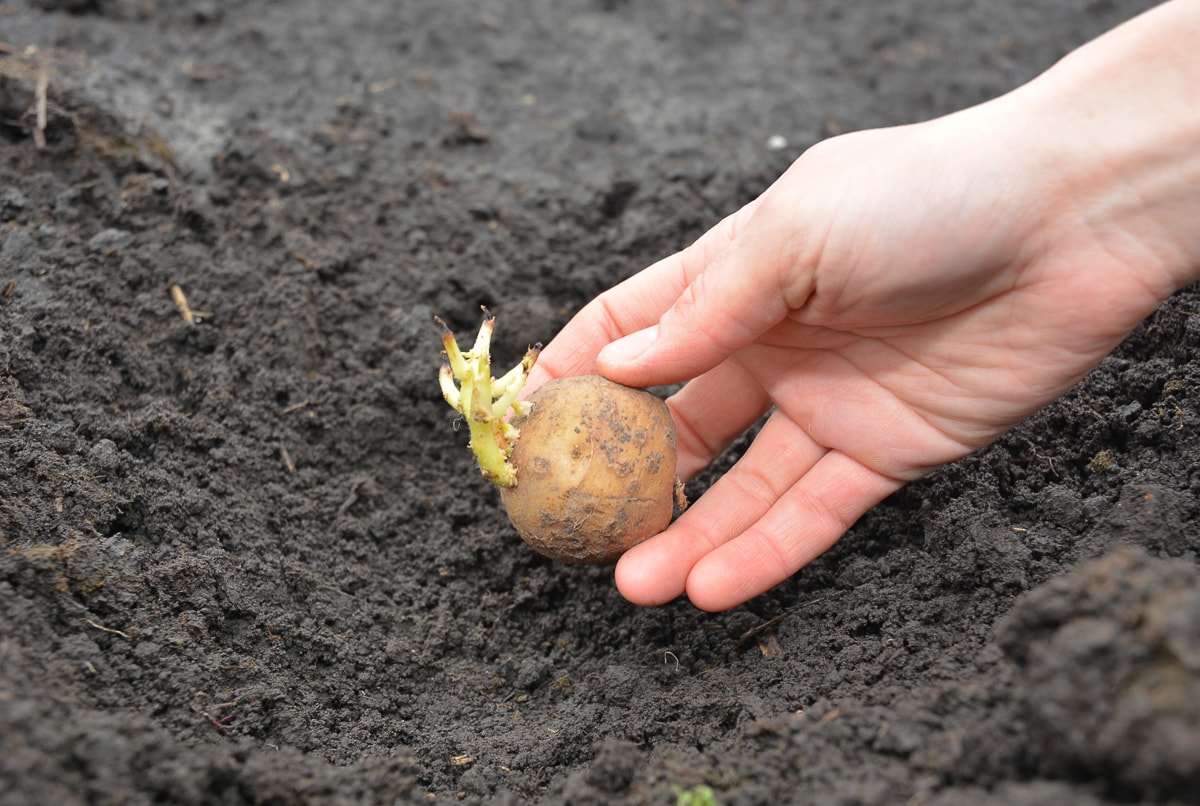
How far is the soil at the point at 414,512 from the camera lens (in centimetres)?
213

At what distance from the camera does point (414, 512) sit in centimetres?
360

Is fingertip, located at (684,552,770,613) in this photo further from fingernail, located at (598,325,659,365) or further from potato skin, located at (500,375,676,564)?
fingernail, located at (598,325,659,365)

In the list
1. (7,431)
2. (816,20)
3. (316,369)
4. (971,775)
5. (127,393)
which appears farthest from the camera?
(816,20)

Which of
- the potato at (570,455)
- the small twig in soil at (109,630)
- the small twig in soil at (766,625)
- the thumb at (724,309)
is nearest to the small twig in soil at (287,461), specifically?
the potato at (570,455)

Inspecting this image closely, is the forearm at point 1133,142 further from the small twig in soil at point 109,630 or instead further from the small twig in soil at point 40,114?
the small twig in soil at point 40,114

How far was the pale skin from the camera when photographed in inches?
105

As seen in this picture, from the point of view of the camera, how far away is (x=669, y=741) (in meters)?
2.68

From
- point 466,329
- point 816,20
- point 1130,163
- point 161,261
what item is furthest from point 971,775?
point 816,20

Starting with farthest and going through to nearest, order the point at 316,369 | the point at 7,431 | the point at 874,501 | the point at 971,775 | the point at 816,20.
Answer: the point at 816,20 → the point at 316,369 → the point at 874,501 → the point at 7,431 → the point at 971,775

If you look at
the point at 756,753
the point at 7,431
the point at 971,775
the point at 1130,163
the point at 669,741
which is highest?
the point at 1130,163

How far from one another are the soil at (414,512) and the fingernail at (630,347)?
35.4 inches

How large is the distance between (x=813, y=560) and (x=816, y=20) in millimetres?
4695

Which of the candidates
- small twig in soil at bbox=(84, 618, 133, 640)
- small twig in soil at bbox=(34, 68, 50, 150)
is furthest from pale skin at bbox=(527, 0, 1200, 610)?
small twig in soil at bbox=(34, 68, 50, 150)

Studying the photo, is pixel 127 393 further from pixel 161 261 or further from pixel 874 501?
pixel 874 501
